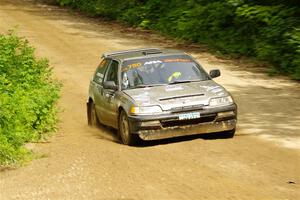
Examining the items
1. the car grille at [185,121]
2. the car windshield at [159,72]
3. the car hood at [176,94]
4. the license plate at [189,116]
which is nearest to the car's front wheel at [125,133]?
the car hood at [176,94]

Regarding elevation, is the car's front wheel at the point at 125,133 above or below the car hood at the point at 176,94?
below

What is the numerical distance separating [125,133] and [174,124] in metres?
1.05

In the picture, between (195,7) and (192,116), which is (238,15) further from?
(192,116)

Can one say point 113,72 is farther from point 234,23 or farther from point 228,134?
point 234,23

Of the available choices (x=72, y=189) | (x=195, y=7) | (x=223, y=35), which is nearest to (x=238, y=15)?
(x=223, y=35)

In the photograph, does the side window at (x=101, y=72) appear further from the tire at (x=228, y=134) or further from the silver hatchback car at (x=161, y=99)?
the tire at (x=228, y=134)

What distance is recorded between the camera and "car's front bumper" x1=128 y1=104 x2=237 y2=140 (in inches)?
454

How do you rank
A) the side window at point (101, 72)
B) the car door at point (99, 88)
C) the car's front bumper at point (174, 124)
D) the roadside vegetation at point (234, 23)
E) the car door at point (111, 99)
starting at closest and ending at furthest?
the car's front bumper at point (174, 124) → the car door at point (111, 99) → the car door at point (99, 88) → the side window at point (101, 72) → the roadside vegetation at point (234, 23)

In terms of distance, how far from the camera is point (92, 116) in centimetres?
1483

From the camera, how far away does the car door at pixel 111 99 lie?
41.9ft

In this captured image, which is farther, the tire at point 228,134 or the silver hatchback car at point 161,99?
the tire at point 228,134

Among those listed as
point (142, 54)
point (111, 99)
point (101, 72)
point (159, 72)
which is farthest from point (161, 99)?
point (101, 72)

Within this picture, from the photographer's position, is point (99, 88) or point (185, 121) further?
point (99, 88)

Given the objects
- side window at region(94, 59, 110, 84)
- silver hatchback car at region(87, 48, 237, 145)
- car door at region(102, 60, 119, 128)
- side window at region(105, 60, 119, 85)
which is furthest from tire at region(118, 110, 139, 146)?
side window at region(94, 59, 110, 84)
